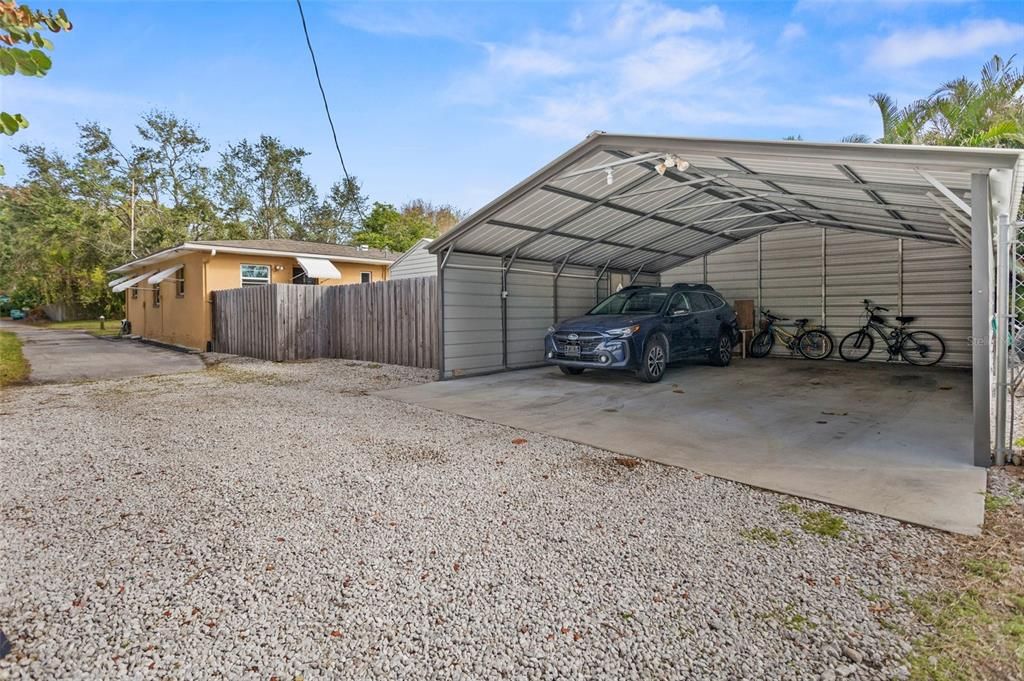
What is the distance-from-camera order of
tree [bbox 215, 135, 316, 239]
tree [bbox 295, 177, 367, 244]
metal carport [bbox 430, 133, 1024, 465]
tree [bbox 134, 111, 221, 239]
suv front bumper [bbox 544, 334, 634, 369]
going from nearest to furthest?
metal carport [bbox 430, 133, 1024, 465], suv front bumper [bbox 544, 334, 634, 369], tree [bbox 134, 111, 221, 239], tree [bbox 215, 135, 316, 239], tree [bbox 295, 177, 367, 244]

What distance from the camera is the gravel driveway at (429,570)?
186 centimetres

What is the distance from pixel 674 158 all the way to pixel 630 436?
3.09 metres

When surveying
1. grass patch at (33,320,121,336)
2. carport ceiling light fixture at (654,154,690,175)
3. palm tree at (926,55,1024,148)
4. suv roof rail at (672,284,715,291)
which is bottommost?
grass patch at (33,320,121,336)

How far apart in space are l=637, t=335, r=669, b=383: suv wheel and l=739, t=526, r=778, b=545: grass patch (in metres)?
5.12

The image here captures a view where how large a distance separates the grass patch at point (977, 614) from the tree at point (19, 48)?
127 inches

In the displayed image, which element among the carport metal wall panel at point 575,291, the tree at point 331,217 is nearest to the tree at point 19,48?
the carport metal wall panel at point 575,291

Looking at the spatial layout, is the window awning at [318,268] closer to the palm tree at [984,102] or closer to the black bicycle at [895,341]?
the black bicycle at [895,341]

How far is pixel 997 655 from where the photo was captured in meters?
1.82

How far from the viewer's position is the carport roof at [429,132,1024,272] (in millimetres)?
4285

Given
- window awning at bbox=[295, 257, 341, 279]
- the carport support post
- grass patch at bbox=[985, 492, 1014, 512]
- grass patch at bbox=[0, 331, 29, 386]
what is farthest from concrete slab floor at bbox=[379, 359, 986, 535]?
window awning at bbox=[295, 257, 341, 279]

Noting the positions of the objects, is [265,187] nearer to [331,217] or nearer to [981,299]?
[331,217]

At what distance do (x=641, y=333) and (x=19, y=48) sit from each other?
738 cm

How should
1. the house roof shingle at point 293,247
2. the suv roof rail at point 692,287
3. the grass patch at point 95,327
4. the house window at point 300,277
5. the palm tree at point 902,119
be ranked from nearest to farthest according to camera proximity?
the suv roof rail at point 692,287
the palm tree at point 902,119
the house roof shingle at point 293,247
the house window at point 300,277
the grass patch at point 95,327

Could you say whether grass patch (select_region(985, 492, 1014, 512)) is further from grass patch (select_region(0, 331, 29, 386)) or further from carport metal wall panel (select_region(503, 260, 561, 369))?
grass patch (select_region(0, 331, 29, 386))
